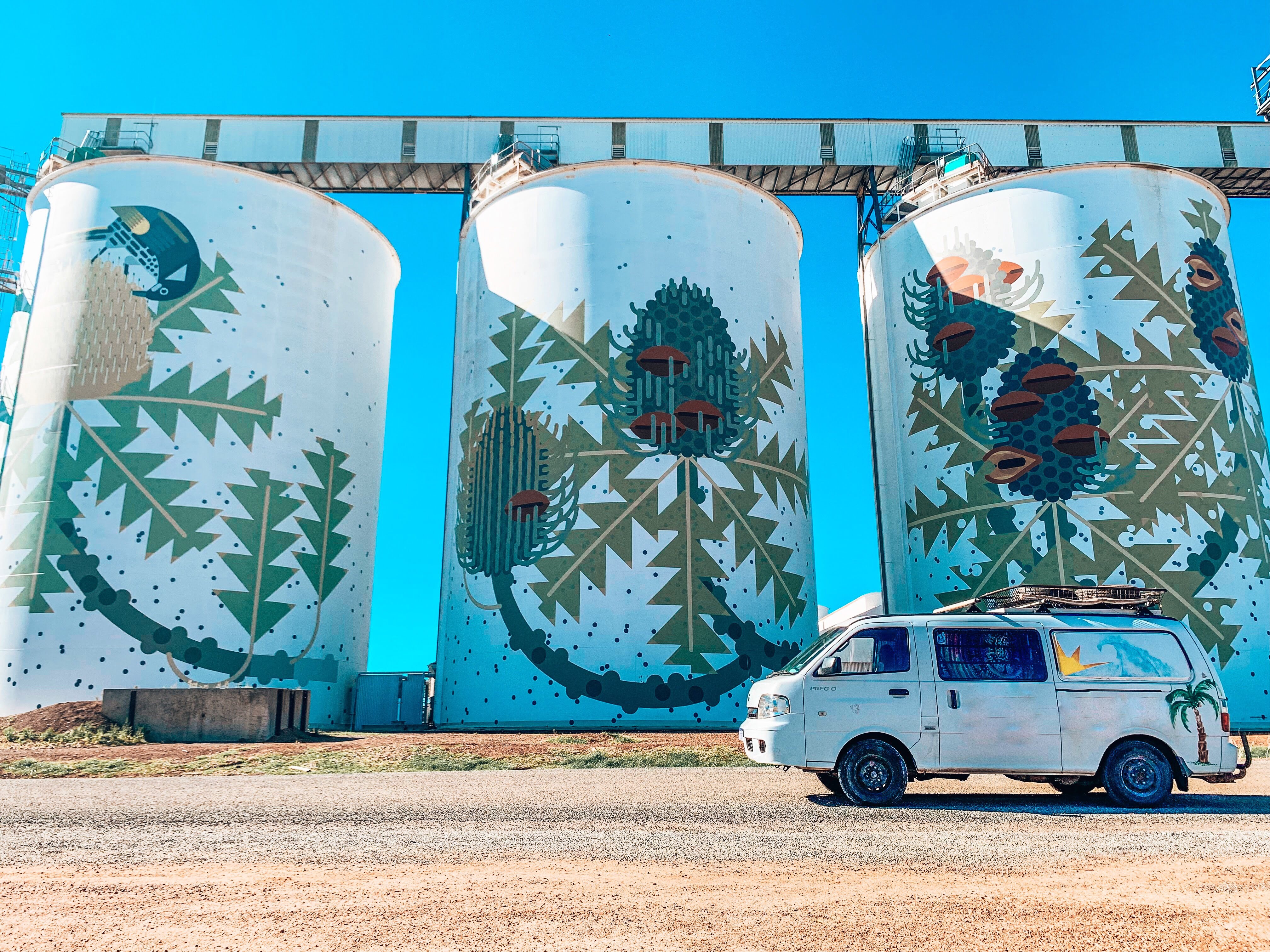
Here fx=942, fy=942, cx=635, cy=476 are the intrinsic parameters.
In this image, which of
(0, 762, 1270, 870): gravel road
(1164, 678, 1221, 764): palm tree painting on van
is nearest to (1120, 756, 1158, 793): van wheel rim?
(0, 762, 1270, 870): gravel road

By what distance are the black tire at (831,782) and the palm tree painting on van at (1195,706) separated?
154 inches

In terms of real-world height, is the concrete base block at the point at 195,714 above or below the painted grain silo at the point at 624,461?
below

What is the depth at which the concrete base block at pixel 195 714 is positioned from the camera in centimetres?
2034

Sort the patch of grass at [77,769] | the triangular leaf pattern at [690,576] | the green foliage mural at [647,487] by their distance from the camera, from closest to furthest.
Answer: the patch of grass at [77,769] < the triangular leaf pattern at [690,576] < the green foliage mural at [647,487]

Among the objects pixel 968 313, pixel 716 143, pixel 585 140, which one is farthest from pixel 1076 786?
pixel 585 140

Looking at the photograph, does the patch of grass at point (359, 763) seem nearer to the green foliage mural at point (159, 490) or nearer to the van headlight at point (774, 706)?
the van headlight at point (774, 706)

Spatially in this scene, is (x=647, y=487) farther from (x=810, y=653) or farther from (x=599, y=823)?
(x=599, y=823)

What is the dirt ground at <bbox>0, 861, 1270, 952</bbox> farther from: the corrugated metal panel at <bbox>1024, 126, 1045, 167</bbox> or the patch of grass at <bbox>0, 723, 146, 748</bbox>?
the corrugated metal panel at <bbox>1024, 126, 1045, 167</bbox>

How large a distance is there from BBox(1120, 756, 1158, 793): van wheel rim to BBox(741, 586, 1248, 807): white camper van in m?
0.01

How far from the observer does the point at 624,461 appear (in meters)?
26.2

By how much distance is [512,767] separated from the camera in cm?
1585

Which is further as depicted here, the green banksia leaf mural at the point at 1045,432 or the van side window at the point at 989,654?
the green banksia leaf mural at the point at 1045,432

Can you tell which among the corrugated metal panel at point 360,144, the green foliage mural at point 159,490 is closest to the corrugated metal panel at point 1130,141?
the corrugated metal panel at point 360,144

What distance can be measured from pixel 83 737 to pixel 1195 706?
20064 millimetres
